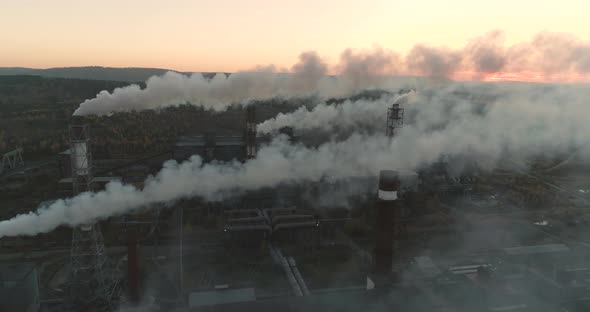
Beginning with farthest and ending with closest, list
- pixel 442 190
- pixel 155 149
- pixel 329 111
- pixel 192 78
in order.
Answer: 1. pixel 155 149
2. pixel 329 111
3. pixel 442 190
4. pixel 192 78

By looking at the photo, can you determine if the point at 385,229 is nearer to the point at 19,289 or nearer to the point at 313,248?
the point at 313,248

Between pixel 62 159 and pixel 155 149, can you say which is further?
pixel 155 149

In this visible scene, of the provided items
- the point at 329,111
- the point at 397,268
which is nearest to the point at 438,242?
the point at 397,268

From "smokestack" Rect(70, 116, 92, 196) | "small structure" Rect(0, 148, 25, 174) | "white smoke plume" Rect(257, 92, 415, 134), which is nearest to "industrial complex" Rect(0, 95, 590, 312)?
"smokestack" Rect(70, 116, 92, 196)

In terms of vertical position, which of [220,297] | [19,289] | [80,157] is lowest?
[220,297]

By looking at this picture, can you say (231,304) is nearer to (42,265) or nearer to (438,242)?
(42,265)

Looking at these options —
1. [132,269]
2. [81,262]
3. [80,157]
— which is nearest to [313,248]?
[132,269]
